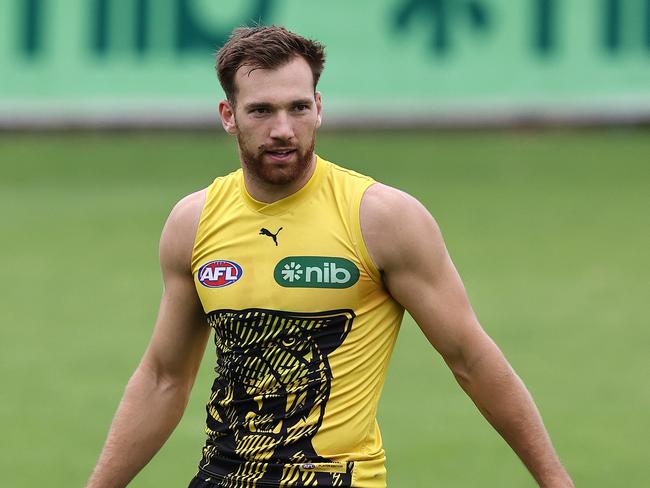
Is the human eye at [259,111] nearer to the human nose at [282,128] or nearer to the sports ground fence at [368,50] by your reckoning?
the human nose at [282,128]

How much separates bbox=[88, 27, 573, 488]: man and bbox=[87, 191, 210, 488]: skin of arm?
18cm

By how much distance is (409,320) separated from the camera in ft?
43.5

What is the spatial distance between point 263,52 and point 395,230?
746 millimetres

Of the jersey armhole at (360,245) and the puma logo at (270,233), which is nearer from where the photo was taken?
the jersey armhole at (360,245)

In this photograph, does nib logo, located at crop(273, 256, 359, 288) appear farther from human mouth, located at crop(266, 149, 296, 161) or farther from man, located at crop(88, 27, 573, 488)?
human mouth, located at crop(266, 149, 296, 161)

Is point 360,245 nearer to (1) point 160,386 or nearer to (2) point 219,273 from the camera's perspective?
(2) point 219,273

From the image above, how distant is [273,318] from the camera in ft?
17.3

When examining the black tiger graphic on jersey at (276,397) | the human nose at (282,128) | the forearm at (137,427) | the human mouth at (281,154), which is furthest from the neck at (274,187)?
the forearm at (137,427)

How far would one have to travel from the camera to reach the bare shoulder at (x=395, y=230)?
16.7ft

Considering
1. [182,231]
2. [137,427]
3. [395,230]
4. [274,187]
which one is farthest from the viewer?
[137,427]

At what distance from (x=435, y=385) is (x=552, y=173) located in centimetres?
905

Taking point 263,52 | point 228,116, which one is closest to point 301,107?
point 263,52

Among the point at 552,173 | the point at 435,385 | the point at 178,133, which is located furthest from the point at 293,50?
the point at 178,133

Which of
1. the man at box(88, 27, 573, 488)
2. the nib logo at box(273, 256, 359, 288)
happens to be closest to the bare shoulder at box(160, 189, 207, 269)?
the man at box(88, 27, 573, 488)
